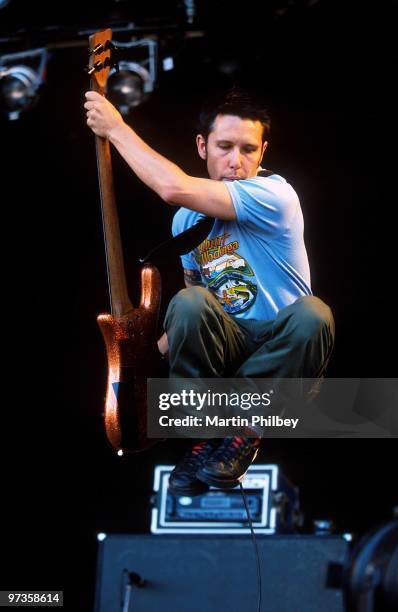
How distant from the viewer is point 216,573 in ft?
13.3

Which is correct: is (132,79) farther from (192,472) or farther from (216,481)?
(216,481)

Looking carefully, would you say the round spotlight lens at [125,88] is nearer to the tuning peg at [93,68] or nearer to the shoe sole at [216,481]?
the tuning peg at [93,68]

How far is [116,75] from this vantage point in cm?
450

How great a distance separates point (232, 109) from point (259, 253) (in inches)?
19.9

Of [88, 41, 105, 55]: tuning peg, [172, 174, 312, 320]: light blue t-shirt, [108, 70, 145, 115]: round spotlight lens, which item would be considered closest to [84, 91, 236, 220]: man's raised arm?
[172, 174, 312, 320]: light blue t-shirt

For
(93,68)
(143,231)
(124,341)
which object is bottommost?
(124,341)

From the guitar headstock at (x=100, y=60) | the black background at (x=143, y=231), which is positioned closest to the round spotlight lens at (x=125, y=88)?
the black background at (x=143, y=231)

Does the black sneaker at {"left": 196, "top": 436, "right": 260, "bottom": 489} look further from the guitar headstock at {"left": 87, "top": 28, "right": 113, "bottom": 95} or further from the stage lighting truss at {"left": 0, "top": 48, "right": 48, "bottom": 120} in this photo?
the stage lighting truss at {"left": 0, "top": 48, "right": 48, "bottom": 120}

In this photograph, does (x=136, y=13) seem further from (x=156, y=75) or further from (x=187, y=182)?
(x=187, y=182)

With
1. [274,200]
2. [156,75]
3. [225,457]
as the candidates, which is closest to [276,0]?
[156,75]

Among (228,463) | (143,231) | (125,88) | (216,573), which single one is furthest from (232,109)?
(216,573)

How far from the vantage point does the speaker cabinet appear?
392 centimetres

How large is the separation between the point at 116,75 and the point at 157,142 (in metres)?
0.37

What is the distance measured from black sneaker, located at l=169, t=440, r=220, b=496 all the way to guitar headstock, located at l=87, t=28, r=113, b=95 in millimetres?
1236
